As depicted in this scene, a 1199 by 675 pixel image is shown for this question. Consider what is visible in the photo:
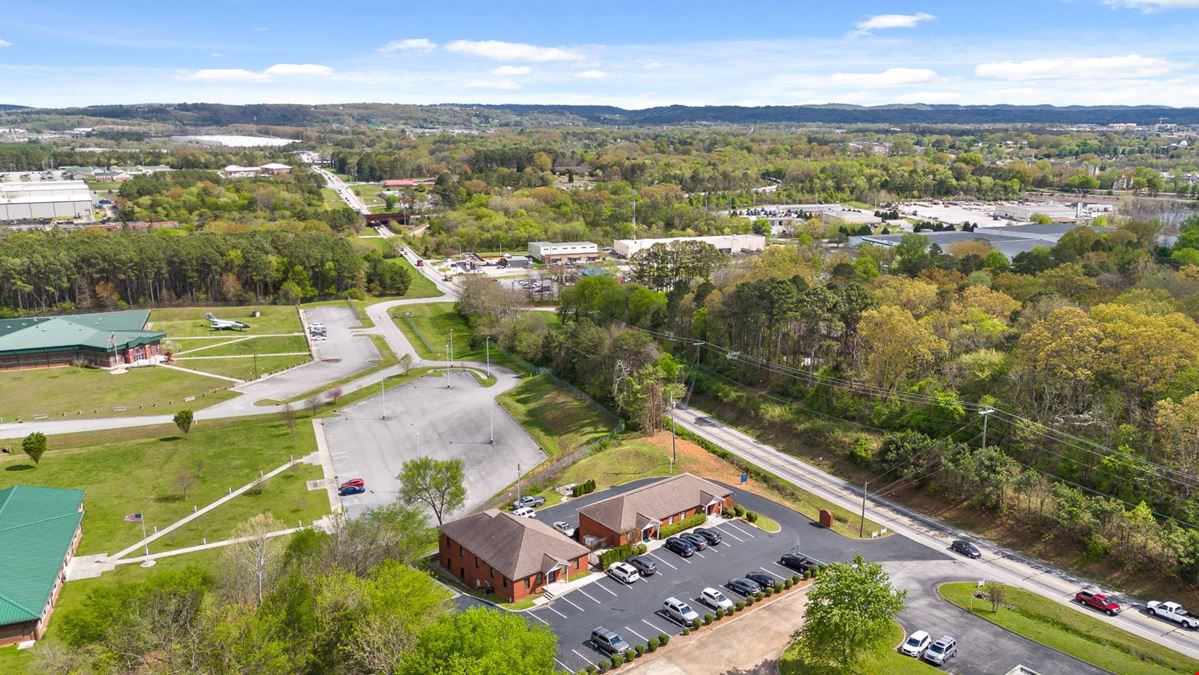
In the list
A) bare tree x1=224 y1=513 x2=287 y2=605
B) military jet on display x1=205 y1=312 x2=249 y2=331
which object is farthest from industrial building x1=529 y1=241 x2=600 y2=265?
bare tree x1=224 y1=513 x2=287 y2=605

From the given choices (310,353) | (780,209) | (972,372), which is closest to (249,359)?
(310,353)

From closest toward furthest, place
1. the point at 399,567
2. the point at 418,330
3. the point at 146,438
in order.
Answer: the point at 399,567, the point at 146,438, the point at 418,330

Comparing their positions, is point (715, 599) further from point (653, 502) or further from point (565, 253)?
point (565, 253)

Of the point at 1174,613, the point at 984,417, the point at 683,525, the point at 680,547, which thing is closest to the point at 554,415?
the point at 683,525

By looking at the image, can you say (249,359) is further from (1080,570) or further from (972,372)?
(1080,570)

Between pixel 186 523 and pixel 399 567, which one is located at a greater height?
pixel 399 567
